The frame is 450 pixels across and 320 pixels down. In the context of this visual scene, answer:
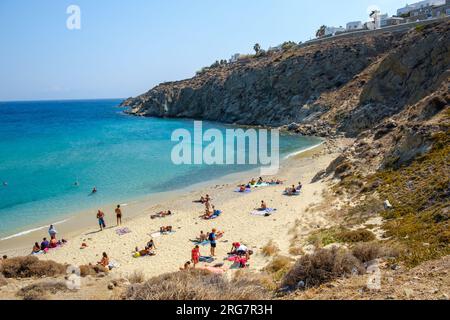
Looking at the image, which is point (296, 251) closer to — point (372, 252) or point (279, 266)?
point (279, 266)

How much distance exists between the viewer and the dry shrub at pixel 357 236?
38.7ft

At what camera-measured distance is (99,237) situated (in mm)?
17938

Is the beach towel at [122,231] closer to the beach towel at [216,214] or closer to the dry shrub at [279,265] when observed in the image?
the beach towel at [216,214]

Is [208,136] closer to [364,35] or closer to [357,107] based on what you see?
[357,107]

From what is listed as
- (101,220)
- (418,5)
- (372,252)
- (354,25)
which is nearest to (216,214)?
(101,220)

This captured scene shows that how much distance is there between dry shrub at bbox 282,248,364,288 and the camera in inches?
316

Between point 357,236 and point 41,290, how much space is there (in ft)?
31.1

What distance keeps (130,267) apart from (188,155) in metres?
28.2

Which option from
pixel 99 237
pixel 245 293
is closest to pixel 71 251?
pixel 99 237

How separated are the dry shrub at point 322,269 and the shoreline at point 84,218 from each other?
45.3ft

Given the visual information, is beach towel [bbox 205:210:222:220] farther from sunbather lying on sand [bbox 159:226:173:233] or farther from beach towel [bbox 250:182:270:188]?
beach towel [bbox 250:182:270:188]

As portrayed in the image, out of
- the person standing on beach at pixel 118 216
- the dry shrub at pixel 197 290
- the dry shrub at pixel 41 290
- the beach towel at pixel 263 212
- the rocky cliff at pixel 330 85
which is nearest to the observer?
the dry shrub at pixel 197 290

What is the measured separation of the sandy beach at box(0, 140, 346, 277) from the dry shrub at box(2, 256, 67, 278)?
10.4 feet

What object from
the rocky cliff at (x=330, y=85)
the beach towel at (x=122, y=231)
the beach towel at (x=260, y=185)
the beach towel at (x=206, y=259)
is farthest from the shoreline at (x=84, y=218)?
the rocky cliff at (x=330, y=85)
